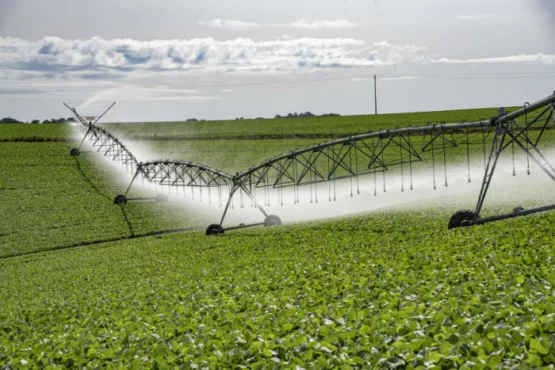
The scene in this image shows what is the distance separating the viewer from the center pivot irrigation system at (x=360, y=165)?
87.3 feet

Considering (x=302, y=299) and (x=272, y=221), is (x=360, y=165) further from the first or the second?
(x=302, y=299)

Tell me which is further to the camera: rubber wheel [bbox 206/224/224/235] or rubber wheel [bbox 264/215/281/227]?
rubber wheel [bbox 264/215/281/227]

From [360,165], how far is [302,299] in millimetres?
61726

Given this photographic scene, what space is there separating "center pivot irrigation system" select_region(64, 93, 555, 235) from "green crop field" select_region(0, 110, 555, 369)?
2.91 meters

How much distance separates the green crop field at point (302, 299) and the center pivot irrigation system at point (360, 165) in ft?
9.54

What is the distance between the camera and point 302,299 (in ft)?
51.8

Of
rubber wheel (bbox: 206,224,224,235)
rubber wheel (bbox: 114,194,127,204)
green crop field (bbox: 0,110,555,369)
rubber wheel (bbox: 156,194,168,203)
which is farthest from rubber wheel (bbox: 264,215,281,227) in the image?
rubber wheel (bbox: 114,194,127,204)

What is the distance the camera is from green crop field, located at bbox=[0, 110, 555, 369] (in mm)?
9953

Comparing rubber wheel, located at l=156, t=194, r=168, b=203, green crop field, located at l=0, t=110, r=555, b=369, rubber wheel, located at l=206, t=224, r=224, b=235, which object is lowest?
rubber wheel, located at l=206, t=224, r=224, b=235

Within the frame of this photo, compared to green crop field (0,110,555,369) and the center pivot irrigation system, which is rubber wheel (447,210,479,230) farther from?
green crop field (0,110,555,369)

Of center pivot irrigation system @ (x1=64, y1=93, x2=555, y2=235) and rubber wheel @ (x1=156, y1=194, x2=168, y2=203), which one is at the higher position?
center pivot irrigation system @ (x1=64, y1=93, x2=555, y2=235)

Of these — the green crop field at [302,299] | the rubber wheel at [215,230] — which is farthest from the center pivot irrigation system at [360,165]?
the green crop field at [302,299]

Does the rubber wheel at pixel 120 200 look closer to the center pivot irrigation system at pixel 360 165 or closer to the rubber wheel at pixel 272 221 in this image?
the center pivot irrigation system at pixel 360 165

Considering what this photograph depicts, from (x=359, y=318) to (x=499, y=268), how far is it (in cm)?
502
